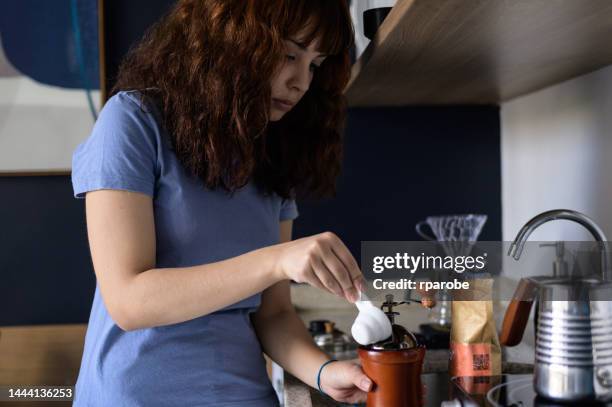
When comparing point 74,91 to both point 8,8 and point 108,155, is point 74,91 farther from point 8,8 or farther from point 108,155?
point 108,155

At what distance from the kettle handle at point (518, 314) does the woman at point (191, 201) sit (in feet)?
0.69

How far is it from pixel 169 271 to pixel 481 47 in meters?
0.65

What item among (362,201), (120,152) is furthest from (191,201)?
(362,201)

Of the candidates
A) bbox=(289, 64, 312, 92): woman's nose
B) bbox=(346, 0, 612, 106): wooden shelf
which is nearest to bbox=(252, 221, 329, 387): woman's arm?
bbox=(289, 64, 312, 92): woman's nose

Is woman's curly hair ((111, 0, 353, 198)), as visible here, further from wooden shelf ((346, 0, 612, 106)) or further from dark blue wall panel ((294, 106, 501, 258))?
dark blue wall panel ((294, 106, 501, 258))

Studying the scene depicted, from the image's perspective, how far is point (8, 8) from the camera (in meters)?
2.16

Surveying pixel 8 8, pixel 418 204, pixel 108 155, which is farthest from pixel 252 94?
pixel 8 8

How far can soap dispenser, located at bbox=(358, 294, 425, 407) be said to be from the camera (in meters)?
0.90

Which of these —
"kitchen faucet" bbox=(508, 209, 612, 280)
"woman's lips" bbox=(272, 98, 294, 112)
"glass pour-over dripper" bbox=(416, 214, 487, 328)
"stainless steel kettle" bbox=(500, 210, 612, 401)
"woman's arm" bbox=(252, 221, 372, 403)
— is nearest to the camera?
"stainless steel kettle" bbox=(500, 210, 612, 401)

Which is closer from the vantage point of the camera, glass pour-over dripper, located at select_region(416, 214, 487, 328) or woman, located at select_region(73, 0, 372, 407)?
woman, located at select_region(73, 0, 372, 407)

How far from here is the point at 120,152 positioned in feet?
3.35

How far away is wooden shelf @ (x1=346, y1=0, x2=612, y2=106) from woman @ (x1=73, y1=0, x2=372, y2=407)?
0.49 ft

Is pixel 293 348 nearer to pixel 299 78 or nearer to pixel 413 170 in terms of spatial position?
pixel 299 78

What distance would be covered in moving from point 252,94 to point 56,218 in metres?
1.32
